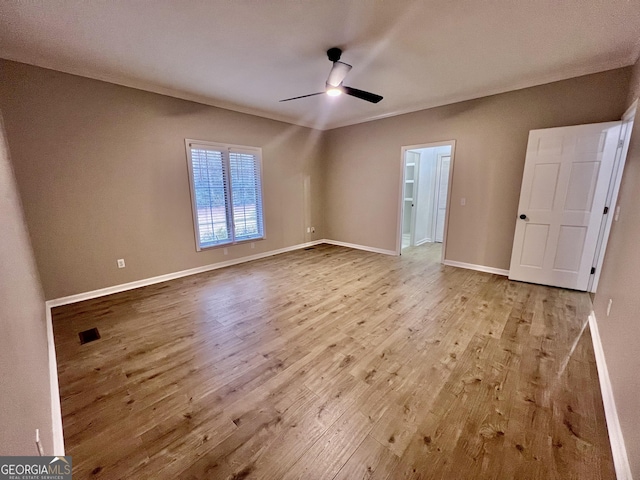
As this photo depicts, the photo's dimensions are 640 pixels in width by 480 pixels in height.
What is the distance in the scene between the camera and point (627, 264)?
1.78 m

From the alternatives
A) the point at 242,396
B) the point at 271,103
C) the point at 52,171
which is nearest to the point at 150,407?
the point at 242,396

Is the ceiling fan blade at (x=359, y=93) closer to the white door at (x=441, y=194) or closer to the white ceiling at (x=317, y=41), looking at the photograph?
the white ceiling at (x=317, y=41)

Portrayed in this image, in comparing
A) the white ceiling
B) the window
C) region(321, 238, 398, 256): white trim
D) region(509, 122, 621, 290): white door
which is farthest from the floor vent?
region(509, 122, 621, 290): white door

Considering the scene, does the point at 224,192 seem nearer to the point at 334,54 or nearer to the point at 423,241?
the point at 334,54

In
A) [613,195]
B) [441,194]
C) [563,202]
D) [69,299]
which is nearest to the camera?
[613,195]

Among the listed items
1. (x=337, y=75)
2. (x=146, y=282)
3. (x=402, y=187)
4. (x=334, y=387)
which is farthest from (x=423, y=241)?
(x=146, y=282)

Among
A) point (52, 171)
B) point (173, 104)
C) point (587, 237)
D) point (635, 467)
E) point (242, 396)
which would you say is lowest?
point (242, 396)

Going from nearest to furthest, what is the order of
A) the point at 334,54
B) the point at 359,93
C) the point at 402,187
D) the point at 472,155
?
1. the point at 334,54
2. the point at 359,93
3. the point at 472,155
4. the point at 402,187

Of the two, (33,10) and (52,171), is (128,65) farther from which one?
→ (52,171)

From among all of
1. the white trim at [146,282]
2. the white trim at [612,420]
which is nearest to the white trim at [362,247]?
the white trim at [146,282]

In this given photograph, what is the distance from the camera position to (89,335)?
2379mm

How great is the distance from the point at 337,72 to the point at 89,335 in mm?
3577

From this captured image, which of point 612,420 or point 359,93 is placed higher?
point 359,93

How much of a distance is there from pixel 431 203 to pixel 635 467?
18.9ft
